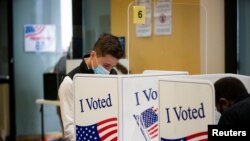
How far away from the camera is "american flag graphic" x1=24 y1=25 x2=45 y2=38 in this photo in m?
6.15

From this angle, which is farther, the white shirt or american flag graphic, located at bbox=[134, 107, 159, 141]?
the white shirt

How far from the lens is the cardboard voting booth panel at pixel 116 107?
2.22 meters

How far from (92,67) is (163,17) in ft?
4.23

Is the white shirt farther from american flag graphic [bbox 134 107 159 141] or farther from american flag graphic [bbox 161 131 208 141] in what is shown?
american flag graphic [bbox 161 131 208 141]

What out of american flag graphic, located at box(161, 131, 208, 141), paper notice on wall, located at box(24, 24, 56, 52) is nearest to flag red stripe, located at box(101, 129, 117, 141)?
american flag graphic, located at box(161, 131, 208, 141)

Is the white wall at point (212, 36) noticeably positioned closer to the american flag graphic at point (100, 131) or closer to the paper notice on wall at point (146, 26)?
the paper notice on wall at point (146, 26)

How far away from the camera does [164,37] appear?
3.94m

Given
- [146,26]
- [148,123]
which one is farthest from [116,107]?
[146,26]

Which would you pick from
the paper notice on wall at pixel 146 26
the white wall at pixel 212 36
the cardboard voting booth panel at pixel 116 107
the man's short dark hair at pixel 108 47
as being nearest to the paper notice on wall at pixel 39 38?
the paper notice on wall at pixel 146 26

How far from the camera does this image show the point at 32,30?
6172mm

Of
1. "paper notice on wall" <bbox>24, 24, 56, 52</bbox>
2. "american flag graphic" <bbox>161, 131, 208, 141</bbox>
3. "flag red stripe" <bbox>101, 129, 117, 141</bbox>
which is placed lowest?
"flag red stripe" <bbox>101, 129, 117, 141</bbox>

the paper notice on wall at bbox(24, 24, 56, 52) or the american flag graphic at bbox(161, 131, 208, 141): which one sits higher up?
the paper notice on wall at bbox(24, 24, 56, 52)

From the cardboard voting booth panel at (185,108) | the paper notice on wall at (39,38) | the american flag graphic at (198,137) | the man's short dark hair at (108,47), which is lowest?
the american flag graphic at (198,137)

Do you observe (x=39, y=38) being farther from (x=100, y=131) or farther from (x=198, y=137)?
(x=198, y=137)
